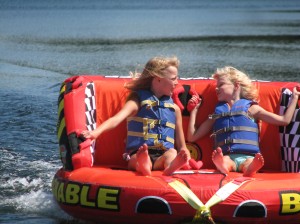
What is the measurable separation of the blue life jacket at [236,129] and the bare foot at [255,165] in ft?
1.64

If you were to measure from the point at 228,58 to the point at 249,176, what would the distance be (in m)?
13.2

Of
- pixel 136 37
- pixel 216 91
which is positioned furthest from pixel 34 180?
pixel 136 37

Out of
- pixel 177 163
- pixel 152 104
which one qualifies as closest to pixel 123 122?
pixel 152 104

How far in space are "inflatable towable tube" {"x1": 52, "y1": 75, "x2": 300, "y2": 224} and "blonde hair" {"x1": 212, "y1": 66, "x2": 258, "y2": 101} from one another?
0.21 metres

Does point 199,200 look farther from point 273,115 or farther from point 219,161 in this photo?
point 273,115

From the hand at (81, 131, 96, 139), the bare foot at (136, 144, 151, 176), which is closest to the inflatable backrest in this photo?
the hand at (81, 131, 96, 139)

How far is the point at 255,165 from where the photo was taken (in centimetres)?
603

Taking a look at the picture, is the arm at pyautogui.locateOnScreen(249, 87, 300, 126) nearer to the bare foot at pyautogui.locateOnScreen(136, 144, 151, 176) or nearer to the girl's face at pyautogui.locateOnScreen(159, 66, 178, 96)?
the girl's face at pyautogui.locateOnScreen(159, 66, 178, 96)

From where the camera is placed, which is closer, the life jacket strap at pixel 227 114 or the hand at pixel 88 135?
the hand at pixel 88 135

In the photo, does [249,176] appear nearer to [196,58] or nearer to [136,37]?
[196,58]

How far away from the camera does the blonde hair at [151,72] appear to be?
6.57 meters

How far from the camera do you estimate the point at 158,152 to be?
6496 millimetres

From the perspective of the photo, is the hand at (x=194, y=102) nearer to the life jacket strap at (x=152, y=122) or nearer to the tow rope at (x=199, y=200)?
the life jacket strap at (x=152, y=122)

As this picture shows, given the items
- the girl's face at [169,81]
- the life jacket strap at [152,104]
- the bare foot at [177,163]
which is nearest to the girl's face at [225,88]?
the girl's face at [169,81]
